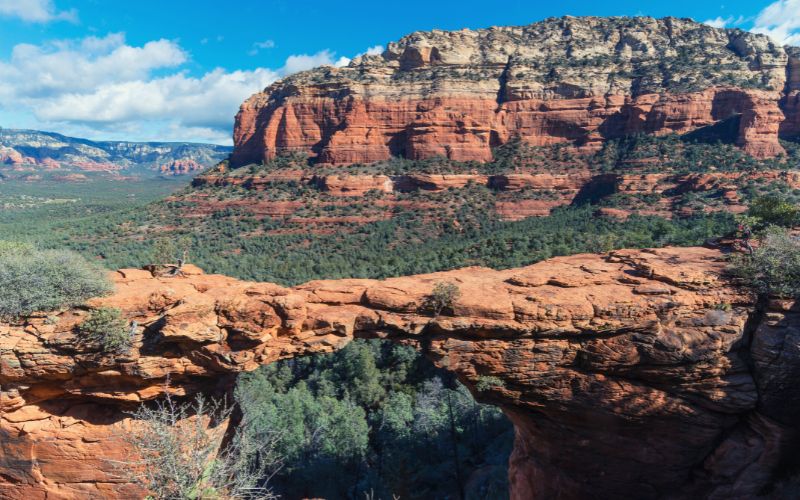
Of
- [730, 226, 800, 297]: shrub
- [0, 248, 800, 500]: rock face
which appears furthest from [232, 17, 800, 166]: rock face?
[0, 248, 800, 500]: rock face

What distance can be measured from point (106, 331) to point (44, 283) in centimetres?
206

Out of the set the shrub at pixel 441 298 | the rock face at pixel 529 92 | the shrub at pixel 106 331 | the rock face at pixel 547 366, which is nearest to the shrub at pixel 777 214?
the rock face at pixel 547 366

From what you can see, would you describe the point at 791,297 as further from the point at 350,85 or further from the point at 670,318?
the point at 350,85

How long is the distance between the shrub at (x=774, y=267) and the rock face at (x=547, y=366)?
1.30 ft

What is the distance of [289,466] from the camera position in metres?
17.0

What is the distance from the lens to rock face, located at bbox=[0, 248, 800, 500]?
27.9 ft

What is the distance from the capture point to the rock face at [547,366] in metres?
8.52

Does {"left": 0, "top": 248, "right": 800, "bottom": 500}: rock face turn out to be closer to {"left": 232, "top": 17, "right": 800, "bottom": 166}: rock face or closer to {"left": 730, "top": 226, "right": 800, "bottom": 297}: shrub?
{"left": 730, "top": 226, "right": 800, "bottom": 297}: shrub

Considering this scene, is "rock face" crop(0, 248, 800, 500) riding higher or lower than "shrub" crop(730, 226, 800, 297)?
lower

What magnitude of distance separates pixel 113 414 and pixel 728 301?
15.2 m

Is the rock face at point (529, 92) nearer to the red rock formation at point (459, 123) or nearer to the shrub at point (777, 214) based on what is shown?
the red rock formation at point (459, 123)

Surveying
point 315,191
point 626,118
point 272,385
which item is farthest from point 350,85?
point 272,385

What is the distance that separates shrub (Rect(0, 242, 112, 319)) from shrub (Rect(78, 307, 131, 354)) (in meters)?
0.90

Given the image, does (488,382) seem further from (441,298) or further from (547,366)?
(441,298)
